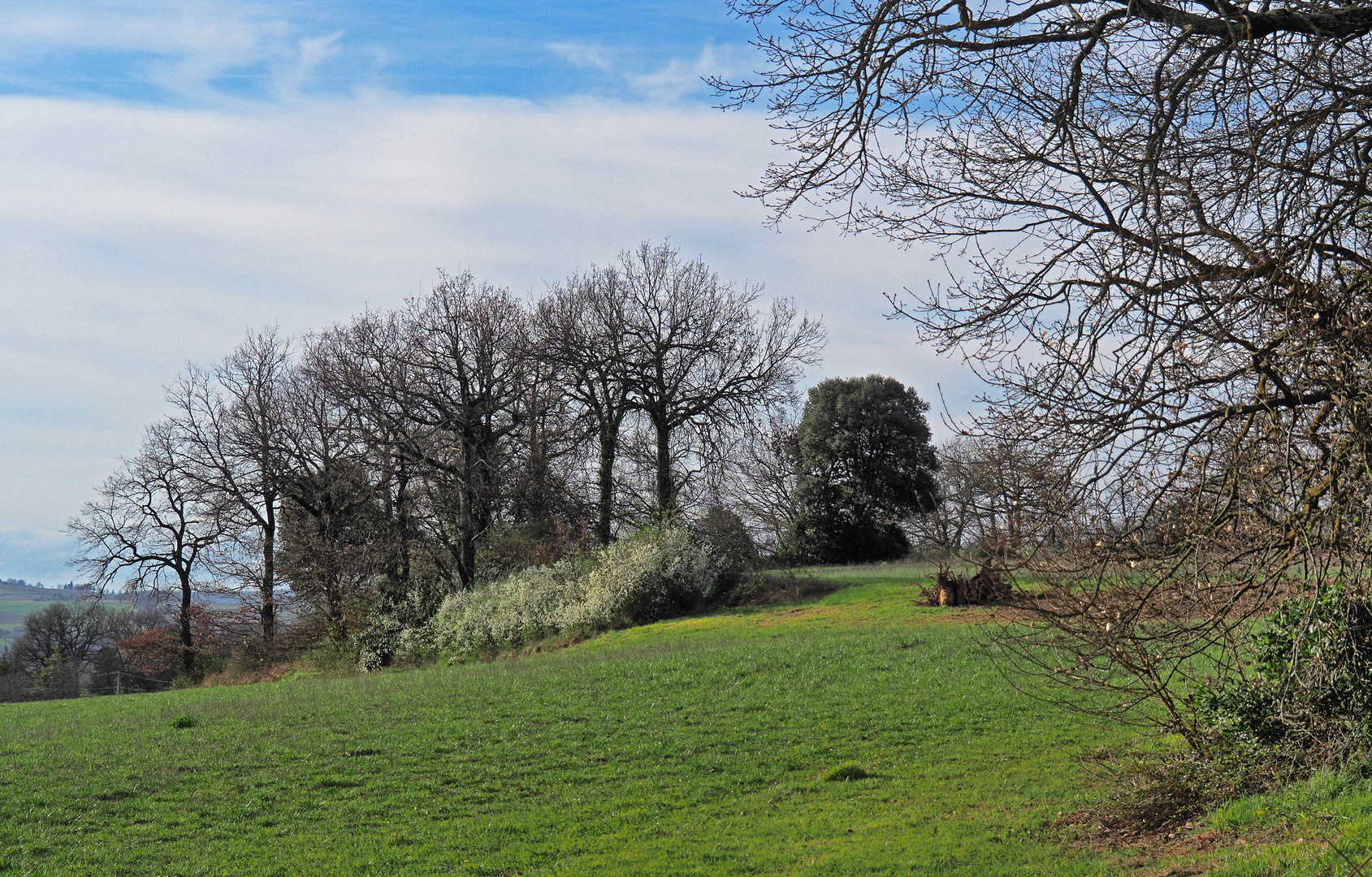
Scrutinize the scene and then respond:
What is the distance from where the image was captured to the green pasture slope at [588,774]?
8.56 meters

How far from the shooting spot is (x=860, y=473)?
3831 centimetres

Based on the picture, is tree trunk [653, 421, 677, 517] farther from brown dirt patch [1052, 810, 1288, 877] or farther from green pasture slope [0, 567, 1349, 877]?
brown dirt patch [1052, 810, 1288, 877]

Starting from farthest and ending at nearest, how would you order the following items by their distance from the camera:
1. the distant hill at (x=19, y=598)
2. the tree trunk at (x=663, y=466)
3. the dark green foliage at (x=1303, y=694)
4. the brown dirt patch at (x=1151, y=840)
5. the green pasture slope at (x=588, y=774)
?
1. the distant hill at (x=19, y=598)
2. the tree trunk at (x=663, y=466)
3. the green pasture slope at (x=588, y=774)
4. the brown dirt patch at (x=1151, y=840)
5. the dark green foliage at (x=1303, y=694)

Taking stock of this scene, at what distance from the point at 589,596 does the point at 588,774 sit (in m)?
17.1

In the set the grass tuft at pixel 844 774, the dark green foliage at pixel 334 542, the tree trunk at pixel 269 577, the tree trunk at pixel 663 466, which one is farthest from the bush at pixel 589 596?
the grass tuft at pixel 844 774

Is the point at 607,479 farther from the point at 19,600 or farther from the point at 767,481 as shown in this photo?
the point at 19,600

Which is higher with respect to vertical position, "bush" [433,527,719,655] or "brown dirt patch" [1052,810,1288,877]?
"bush" [433,527,719,655]

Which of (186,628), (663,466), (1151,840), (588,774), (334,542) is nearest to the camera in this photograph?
(1151,840)

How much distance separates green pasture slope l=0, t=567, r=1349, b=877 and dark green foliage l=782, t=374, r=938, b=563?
1899cm

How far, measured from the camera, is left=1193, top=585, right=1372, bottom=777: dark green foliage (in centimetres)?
623

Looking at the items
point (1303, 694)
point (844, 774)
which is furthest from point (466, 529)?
point (1303, 694)

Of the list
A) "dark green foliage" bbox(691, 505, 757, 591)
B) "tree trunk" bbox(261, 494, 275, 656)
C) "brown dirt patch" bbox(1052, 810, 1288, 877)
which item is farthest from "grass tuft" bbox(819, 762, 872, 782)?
"tree trunk" bbox(261, 494, 275, 656)

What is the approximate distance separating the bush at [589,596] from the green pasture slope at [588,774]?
30.4ft

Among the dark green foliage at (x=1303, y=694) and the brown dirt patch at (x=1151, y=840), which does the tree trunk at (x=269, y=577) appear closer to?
the brown dirt patch at (x=1151, y=840)
